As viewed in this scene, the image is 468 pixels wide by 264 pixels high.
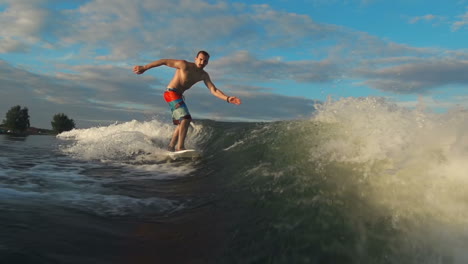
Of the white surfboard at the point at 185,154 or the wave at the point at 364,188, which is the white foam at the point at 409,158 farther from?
the white surfboard at the point at 185,154

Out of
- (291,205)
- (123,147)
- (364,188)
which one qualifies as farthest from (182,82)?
(364,188)

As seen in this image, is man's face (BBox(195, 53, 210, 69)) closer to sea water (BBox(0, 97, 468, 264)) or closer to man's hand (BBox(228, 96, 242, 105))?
man's hand (BBox(228, 96, 242, 105))

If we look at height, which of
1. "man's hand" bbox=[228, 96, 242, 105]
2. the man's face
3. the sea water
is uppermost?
the man's face

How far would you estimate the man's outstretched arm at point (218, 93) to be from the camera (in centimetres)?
594

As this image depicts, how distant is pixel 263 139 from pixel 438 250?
14.5 feet

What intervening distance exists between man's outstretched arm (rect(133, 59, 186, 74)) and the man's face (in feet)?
1.10

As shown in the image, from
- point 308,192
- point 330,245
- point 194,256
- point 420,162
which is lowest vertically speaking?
point 194,256

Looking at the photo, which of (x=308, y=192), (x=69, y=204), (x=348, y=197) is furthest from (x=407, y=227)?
(x=69, y=204)

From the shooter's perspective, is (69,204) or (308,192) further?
(69,204)

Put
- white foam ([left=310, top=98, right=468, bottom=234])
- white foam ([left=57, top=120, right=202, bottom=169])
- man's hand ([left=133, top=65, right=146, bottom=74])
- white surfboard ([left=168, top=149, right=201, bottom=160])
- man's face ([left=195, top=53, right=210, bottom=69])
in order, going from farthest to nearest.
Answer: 1. white foam ([left=57, top=120, right=202, bottom=169])
2. white surfboard ([left=168, top=149, right=201, bottom=160])
3. man's face ([left=195, top=53, right=210, bottom=69])
4. man's hand ([left=133, top=65, right=146, bottom=74])
5. white foam ([left=310, top=98, right=468, bottom=234])

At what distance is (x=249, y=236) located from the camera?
2.59 m

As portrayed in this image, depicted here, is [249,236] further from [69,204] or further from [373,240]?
[69,204]

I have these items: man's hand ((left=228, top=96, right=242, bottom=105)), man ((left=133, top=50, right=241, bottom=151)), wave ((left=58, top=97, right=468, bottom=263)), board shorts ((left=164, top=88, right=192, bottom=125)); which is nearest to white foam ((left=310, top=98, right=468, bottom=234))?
wave ((left=58, top=97, right=468, bottom=263))

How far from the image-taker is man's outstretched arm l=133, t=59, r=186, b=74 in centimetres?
701
